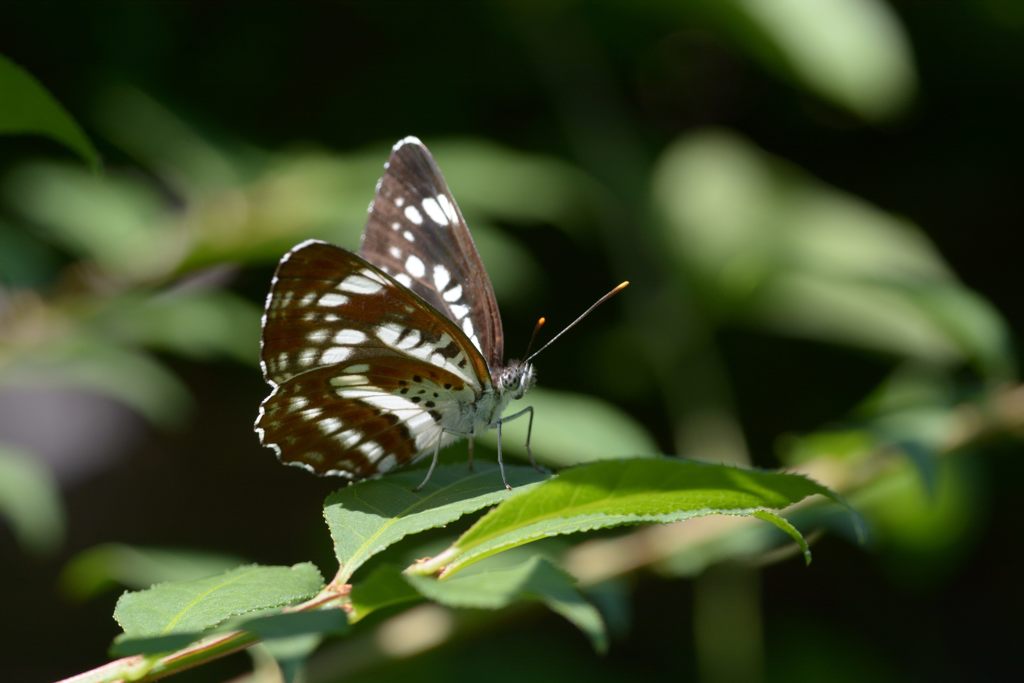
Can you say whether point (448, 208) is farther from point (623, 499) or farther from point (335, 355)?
point (623, 499)

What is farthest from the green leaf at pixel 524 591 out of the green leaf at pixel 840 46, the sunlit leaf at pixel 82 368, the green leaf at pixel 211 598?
the green leaf at pixel 840 46

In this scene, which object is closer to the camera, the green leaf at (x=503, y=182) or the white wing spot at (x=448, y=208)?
the white wing spot at (x=448, y=208)

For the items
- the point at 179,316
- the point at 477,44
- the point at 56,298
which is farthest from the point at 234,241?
the point at 477,44

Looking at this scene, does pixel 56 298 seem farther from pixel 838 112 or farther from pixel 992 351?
pixel 838 112

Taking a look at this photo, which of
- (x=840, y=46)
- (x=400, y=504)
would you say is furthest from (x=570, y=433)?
(x=840, y=46)

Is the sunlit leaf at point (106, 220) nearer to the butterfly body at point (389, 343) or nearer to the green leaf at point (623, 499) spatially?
the butterfly body at point (389, 343)

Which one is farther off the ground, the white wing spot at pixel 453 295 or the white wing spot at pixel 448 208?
the white wing spot at pixel 448 208
